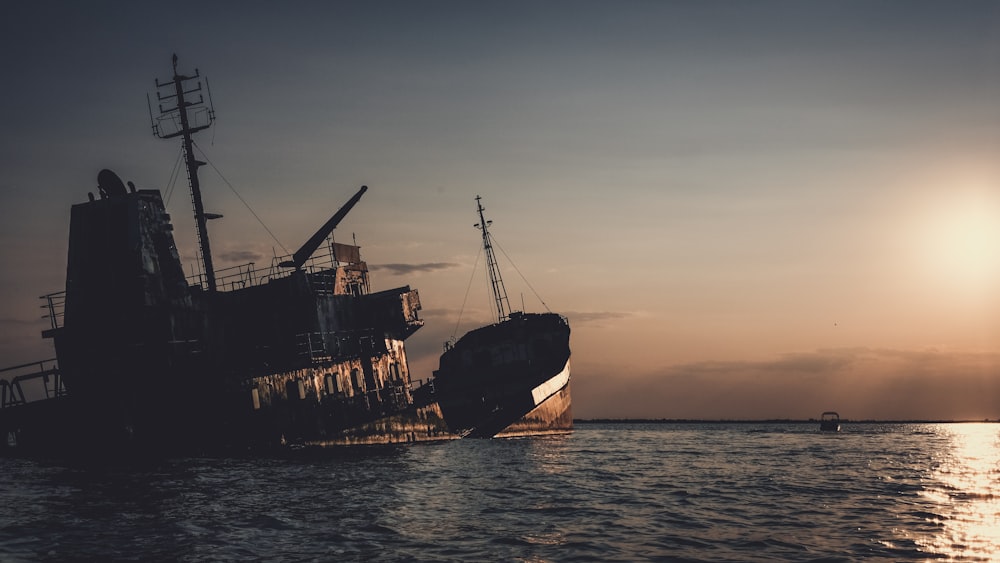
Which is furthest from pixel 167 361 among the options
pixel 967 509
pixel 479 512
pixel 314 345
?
pixel 967 509

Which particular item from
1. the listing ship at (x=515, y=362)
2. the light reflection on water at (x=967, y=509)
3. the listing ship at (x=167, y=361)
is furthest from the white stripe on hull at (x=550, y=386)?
the light reflection on water at (x=967, y=509)

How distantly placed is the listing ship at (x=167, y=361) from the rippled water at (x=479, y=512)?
2379 mm

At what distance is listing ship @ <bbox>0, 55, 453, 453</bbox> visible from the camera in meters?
31.8

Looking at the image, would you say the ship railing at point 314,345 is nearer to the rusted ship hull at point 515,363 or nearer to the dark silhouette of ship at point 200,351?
the dark silhouette of ship at point 200,351

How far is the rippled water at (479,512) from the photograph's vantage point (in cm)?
1659

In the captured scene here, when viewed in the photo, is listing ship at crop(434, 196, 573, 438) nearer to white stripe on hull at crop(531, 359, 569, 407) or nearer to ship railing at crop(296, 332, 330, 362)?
white stripe on hull at crop(531, 359, 569, 407)

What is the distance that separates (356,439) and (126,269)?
43.1 ft

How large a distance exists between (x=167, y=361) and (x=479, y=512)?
17.9 meters

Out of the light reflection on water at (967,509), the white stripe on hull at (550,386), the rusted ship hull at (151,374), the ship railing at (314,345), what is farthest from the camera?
the white stripe on hull at (550,386)

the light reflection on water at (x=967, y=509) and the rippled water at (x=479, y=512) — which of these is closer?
the rippled water at (x=479, y=512)

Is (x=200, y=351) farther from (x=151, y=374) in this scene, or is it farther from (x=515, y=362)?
(x=515, y=362)

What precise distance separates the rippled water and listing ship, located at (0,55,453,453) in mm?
2379

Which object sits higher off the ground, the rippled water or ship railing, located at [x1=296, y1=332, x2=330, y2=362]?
ship railing, located at [x1=296, y1=332, x2=330, y2=362]

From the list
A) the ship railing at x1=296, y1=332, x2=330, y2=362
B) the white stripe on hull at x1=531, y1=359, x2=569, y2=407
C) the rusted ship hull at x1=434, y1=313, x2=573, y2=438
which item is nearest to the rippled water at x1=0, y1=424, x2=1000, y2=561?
the ship railing at x1=296, y1=332, x2=330, y2=362
